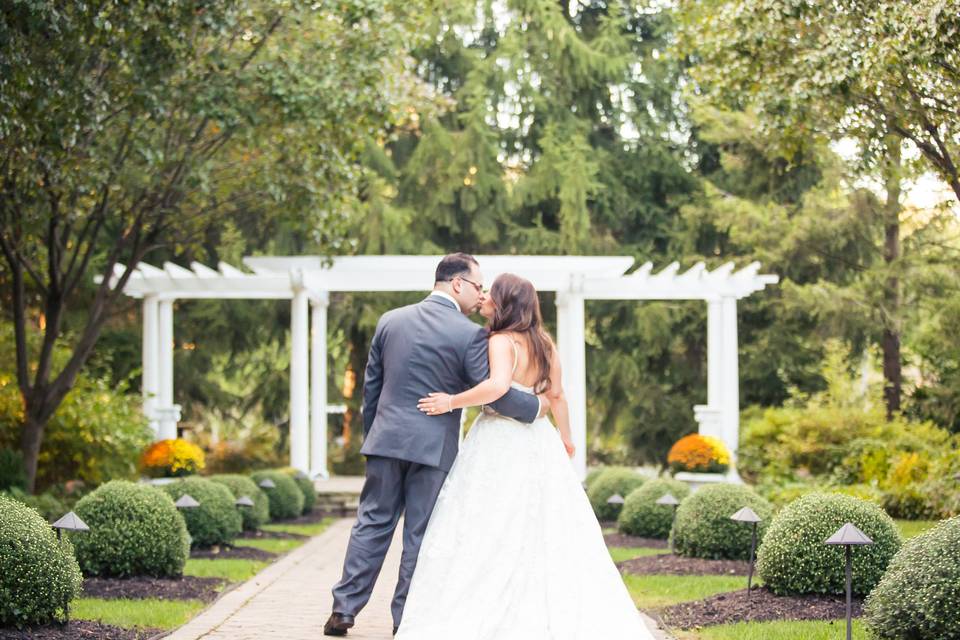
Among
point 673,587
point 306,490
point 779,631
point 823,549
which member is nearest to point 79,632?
point 779,631

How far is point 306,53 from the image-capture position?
12.9 meters

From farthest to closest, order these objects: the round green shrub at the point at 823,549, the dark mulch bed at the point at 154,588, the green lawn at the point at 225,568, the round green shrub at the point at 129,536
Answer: the green lawn at the point at 225,568, the round green shrub at the point at 129,536, the dark mulch bed at the point at 154,588, the round green shrub at the point at 823,549

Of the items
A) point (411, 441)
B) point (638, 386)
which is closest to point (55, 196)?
point (411, 441)

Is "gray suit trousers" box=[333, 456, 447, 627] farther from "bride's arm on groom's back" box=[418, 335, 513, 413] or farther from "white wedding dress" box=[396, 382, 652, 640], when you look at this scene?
"bride's arm on groom's back" box=[418, 335, 513, 413]

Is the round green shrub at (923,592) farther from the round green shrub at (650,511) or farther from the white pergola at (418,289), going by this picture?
the white pergola at (418,289)

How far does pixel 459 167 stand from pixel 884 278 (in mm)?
8499

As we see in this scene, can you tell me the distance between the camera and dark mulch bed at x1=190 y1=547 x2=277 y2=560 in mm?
10656

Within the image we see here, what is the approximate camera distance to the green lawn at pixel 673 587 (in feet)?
26.4

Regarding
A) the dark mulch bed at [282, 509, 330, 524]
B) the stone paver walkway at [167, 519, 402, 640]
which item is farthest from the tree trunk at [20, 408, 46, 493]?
the stone paver walkway at [167, 519, 402, 640]

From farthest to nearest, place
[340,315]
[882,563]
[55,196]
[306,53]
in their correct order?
[340,315], [306,53], [55,196], [882,563]

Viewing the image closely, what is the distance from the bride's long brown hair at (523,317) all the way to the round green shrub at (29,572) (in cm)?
258

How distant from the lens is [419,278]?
55.6ft

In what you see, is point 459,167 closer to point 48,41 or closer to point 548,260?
point 548,260

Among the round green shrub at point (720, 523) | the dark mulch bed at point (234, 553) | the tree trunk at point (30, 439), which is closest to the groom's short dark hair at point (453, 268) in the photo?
the round green shrub at point (720, 523)
